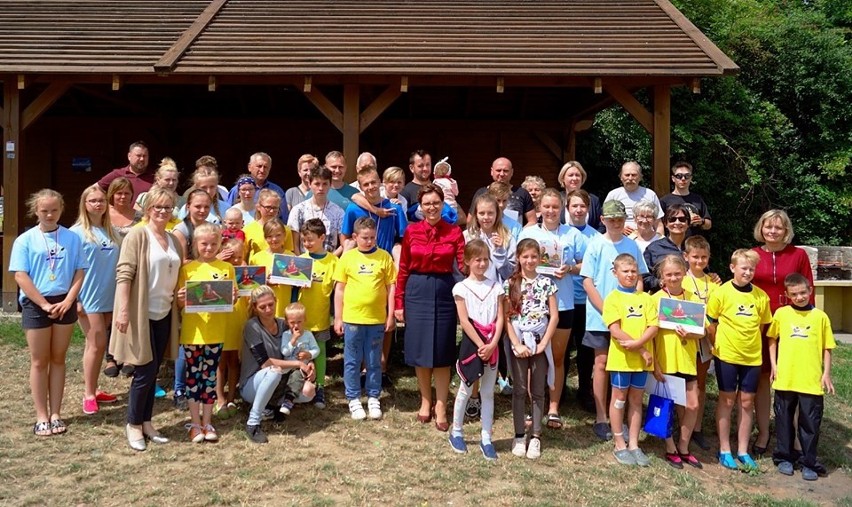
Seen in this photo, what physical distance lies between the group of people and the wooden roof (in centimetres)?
344

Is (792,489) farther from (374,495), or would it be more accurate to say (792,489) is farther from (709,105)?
(709,105)

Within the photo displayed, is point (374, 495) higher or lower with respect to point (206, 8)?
lower

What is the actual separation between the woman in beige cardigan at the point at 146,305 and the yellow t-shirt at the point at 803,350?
4470 mm

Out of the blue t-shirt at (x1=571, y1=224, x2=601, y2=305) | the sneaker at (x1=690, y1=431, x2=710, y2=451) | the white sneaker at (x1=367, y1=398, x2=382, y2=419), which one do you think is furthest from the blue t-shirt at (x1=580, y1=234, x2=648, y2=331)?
the white sneaker at (x1=367, y1=398, x2=382, y2=419)

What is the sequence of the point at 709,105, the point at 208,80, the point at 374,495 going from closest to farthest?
the point at 374,495
the point at 208,80
the point at 709,105

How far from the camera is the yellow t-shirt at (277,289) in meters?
5.18

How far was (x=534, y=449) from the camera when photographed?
457 centimetres

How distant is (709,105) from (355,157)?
10015mm

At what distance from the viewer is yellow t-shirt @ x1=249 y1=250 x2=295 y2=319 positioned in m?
5.18

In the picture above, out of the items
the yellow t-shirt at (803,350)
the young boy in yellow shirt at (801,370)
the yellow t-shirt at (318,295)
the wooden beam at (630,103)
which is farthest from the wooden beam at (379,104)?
the yellow t-shirt at (803,350)

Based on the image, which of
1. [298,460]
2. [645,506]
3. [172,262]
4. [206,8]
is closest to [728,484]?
[645,506]

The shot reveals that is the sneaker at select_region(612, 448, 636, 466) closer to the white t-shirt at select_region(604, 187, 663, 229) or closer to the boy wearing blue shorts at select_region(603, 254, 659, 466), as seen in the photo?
the boy wearing blue shorts at select_region(603, 254, 659, 466)

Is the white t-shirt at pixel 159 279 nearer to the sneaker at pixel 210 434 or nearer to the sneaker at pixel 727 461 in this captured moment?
the sneaker at pixel 210 434

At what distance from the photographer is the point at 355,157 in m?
8.45
